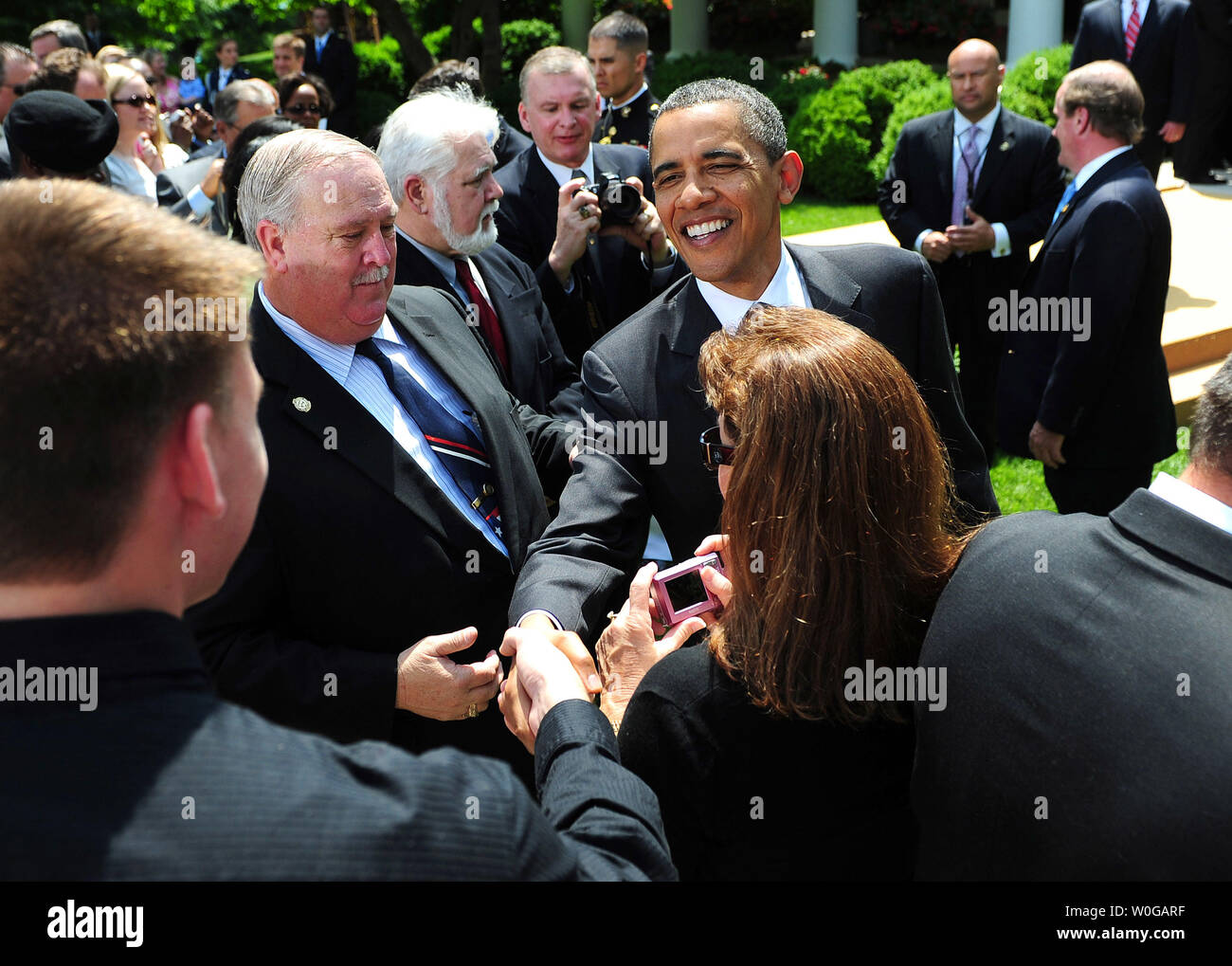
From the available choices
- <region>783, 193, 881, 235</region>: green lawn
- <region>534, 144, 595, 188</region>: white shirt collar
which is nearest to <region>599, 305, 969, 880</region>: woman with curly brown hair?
<region>534, 144, 595, 188</region>: white shirt collar

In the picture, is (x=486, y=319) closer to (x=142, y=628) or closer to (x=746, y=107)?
(x=746, y=107)

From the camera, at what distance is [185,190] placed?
258 inches

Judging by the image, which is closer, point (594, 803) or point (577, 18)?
point (594, 803)

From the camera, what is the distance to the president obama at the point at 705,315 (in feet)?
9.50

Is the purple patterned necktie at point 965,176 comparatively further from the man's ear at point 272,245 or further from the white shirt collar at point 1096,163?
the man's ear at point 272,245

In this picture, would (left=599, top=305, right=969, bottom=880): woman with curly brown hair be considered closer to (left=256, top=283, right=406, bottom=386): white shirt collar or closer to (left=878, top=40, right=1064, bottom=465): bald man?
(left=256, top=283, right=406, bottom=386): white shirt collar

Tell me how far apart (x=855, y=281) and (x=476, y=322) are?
1.33 metres

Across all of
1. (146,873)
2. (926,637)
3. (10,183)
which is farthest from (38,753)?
(926,637)

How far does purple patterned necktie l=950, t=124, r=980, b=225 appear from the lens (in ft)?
21.9

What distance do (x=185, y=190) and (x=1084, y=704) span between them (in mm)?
6146

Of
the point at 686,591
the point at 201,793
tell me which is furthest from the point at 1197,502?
the point at 201,793

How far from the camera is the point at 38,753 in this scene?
1.11 meters

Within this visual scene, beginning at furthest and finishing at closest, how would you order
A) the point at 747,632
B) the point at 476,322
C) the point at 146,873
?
1. the point at 476,322
2. the point at 747,632
3. the point at 146,873

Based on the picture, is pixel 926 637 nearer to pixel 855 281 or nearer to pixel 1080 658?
pixel 1080 658
